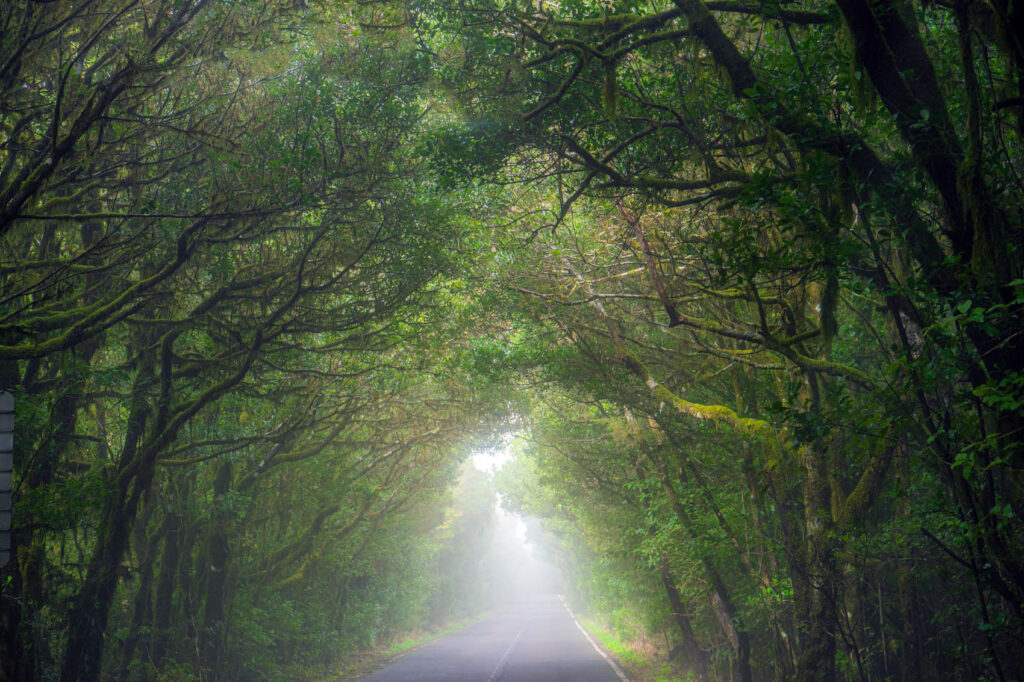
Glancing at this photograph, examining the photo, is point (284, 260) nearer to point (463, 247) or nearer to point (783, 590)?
point (463, 247)

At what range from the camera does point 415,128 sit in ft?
35.8

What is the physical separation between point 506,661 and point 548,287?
14.9 meters

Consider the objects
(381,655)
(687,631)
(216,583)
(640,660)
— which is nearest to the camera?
(216,583)

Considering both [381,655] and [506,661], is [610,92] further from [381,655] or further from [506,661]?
[381,655]

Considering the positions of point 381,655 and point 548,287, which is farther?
point 381,655

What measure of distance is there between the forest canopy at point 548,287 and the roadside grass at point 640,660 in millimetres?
1481

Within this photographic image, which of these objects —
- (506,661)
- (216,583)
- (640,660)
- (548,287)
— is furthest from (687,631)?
(216,583)

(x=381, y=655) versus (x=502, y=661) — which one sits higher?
(x=502, y=661)

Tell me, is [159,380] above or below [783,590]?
above

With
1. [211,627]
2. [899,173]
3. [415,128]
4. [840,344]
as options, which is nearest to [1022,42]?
[899,173]

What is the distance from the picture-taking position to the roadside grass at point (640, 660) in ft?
63.7

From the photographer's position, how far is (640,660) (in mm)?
24250

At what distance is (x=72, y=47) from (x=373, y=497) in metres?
14.4

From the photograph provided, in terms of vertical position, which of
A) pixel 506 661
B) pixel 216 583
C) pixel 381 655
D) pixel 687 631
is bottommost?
pixel 381 655
